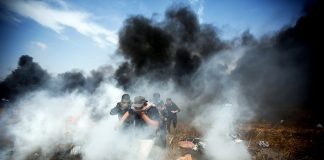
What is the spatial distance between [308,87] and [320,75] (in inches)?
75.4

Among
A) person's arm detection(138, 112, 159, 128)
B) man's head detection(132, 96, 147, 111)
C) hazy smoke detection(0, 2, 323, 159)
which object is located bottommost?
person's arm detection(138, 112, 159, 128)

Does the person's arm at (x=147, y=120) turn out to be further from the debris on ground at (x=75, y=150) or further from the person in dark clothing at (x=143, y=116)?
the debris on ground at (x=75, y=150)

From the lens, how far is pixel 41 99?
28.6 feet

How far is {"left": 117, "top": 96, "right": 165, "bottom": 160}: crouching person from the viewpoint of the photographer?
14.8 ft

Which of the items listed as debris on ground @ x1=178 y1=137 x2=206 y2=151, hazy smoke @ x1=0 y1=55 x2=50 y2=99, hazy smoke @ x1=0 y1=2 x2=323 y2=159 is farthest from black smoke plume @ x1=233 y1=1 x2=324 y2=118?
hazy smoke @ x1=0 y1=55 x2=50 y2=99

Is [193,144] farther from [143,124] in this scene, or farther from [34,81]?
[34,81]

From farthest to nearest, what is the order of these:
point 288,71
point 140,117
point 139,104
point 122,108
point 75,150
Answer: point 288,71, point 75,150, point 122,108, point 140,117, point 139,104

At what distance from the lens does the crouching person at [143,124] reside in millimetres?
4523

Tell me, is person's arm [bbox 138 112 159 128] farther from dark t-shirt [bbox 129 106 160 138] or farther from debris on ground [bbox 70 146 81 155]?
debris on ground [bbox 70 146 81 155]

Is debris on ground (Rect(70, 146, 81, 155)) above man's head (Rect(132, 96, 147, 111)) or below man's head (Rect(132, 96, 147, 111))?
below

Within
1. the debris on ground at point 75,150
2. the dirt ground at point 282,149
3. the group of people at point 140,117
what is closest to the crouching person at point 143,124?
the group of people at point 140,117

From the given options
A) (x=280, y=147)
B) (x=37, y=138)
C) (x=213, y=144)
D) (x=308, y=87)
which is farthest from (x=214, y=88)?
(x=37, y=138)

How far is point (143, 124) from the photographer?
4.85 m

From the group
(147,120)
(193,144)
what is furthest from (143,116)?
(193,144)
